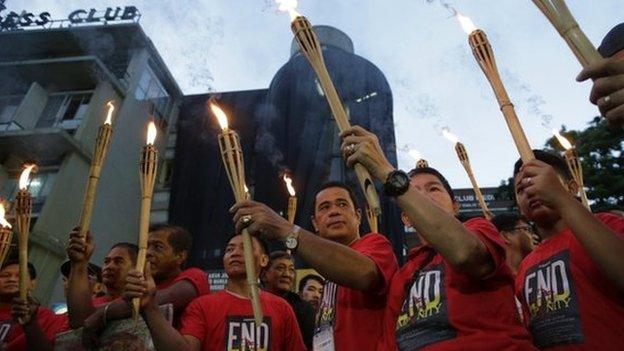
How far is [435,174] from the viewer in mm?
2670

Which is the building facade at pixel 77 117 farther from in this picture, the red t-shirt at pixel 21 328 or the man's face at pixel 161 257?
the man's face at pixel 161 257

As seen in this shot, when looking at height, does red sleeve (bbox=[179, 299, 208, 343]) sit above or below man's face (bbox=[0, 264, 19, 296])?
below

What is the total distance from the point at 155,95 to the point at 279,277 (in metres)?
18.1

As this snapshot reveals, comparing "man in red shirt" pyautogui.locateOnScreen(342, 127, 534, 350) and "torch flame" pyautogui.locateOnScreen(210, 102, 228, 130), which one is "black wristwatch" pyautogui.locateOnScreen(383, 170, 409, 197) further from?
"torch flame" pyautogui.locateOnScreen(210, 102, 228, 130)

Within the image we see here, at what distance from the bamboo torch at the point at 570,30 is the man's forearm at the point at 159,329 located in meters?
2.27

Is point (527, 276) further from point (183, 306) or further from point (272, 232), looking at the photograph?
point (183, 306)

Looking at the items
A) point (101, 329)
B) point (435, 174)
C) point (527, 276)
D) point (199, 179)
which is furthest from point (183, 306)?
point (199, 179)

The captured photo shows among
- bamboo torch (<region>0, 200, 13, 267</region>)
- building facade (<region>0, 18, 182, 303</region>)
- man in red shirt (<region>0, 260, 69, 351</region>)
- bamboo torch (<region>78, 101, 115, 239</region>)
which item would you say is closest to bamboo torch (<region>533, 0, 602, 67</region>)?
bamboo torch (<region>78, 101, 115, 239</region>)

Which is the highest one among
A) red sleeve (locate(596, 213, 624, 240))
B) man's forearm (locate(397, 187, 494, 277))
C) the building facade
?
the building facade

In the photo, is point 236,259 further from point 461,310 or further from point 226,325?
point 461,310

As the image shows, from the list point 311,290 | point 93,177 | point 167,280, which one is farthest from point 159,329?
point 311,290

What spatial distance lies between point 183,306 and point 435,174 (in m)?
1.81

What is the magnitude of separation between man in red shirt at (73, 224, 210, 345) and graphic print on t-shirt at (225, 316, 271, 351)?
38cm

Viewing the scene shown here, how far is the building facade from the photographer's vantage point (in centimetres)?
1559
